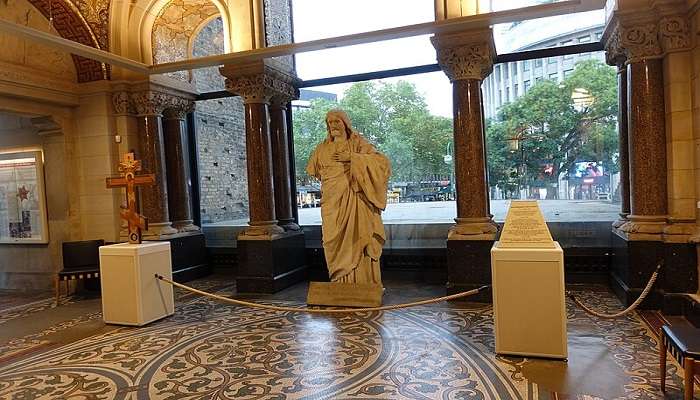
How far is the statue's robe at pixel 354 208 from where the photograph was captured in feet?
17.5

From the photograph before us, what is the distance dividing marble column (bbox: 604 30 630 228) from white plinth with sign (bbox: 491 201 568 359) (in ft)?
8.10

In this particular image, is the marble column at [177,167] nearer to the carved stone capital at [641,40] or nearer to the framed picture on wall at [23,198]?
the framed picture on wall at [23,198]

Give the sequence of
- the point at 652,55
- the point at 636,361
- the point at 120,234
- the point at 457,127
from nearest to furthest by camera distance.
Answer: the point at 636,361, the point at 652,55, the point at 457,127, the point at 120,234

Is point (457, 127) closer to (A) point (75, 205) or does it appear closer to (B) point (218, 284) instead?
(B) point (218, 284)

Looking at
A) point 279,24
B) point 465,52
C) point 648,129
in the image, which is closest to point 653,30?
point 648,129

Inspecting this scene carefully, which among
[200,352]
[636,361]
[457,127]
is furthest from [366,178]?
[636,361]

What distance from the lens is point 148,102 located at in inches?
283

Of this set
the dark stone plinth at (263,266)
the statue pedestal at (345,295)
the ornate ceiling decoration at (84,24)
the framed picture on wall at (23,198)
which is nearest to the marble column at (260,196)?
the dark stone plinth at (263,266)

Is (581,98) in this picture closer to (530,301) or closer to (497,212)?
(497,212)

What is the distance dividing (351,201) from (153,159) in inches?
141

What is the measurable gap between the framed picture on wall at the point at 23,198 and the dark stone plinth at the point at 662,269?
7866mm

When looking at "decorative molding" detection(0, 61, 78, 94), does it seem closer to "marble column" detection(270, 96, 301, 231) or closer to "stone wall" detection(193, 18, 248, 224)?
"stone wall" detection(193, 18, 248, 224)

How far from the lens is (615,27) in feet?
16.4

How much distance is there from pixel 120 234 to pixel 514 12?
612 centimetres
